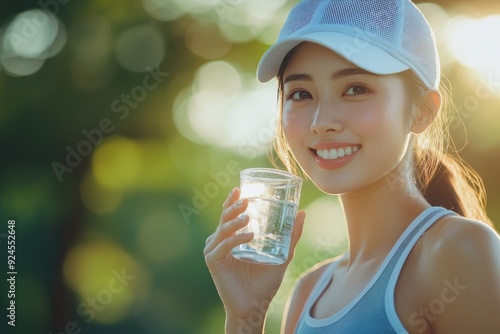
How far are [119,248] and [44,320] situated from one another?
114 cm

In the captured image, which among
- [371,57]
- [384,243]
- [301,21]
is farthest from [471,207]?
[301,21]

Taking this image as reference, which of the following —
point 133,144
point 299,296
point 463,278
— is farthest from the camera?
point 133,144

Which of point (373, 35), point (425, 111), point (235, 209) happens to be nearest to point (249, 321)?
point (235, 209)

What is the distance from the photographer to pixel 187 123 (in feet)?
27.6

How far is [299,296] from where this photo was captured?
9.86ft

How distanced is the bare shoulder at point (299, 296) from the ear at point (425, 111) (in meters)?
0.72

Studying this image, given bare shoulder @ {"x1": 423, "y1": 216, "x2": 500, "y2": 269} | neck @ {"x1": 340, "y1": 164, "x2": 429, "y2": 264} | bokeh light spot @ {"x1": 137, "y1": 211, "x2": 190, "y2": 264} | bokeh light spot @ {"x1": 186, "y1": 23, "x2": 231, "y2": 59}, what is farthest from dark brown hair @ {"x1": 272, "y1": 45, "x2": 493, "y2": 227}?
bokeh light spot @ {"x1": 186, "y1": 23, "x2": 231, "y2": 59}

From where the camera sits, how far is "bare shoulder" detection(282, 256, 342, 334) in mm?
2943

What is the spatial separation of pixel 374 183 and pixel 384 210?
10 cm

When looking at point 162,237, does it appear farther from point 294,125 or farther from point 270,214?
point 294,125

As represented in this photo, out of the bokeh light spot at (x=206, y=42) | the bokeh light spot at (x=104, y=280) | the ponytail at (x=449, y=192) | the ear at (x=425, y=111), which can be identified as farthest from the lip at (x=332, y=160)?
the bokeh light spot at (x=206, y=42)

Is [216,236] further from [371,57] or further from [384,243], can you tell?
[371,57]

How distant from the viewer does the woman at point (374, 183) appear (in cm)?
215

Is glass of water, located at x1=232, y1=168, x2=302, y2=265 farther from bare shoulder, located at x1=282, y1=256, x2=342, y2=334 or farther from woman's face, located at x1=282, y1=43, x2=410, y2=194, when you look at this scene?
bare shoulder, located at x1=282, y1=256, x2=342, y2=334
